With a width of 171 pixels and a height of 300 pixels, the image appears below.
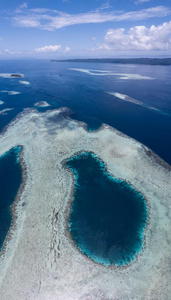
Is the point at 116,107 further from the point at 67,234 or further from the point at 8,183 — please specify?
the point at 67,234

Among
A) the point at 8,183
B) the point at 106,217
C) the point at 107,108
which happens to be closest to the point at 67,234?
the point at 106,217

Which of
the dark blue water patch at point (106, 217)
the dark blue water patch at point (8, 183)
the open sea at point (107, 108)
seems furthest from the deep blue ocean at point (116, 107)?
the dark blue water patch at point (8, 183)

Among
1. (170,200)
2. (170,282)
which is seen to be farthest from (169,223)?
(170,282)

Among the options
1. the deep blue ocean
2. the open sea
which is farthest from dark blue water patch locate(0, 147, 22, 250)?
the deep blue ocean

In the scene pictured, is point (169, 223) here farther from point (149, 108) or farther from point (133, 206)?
point (149, 108)

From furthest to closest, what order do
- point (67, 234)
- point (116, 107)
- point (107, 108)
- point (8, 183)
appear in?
point (116, 107) < point (107, 108) < point (8, 183) < point (67, 234)

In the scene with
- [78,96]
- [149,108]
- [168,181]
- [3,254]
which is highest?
[78,96]
